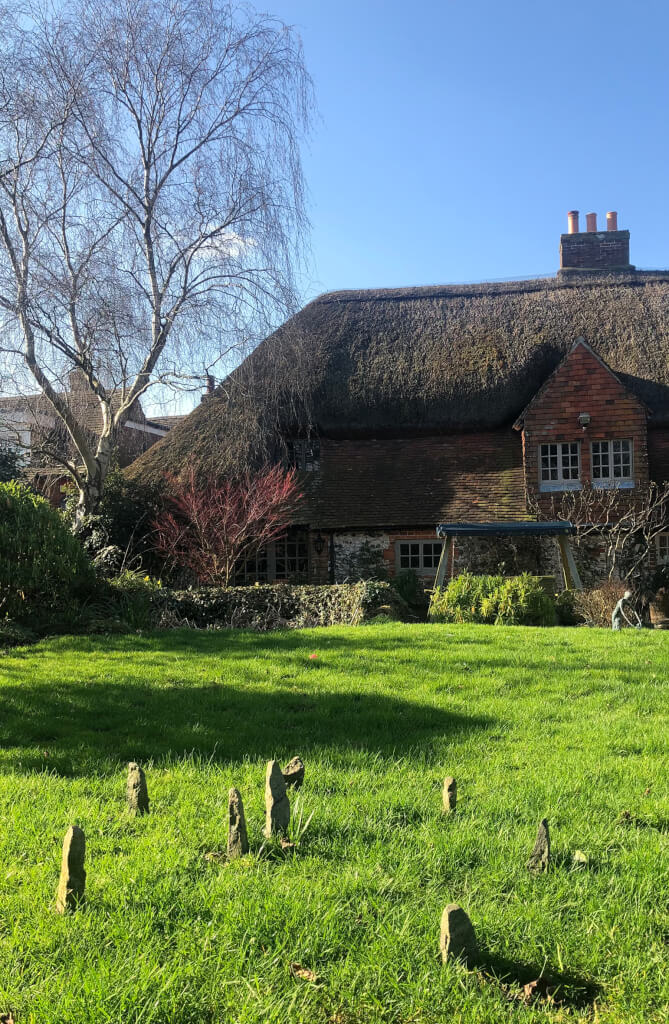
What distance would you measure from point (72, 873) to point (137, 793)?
0.99 meters

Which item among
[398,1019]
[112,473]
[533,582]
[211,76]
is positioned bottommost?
[398,1019]

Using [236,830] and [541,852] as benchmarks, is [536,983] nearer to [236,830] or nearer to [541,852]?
[541,852]

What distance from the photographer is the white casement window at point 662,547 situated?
1759cm

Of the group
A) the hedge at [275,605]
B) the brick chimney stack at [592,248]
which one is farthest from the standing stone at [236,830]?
the brick chimney stack at [592,248]

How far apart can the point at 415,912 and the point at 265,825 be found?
0.88 meters

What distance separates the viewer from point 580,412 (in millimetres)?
18281

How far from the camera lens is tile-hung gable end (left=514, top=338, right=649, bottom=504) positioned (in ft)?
59.2

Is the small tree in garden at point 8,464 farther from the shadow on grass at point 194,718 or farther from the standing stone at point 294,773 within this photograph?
the standing stone at point 294,773

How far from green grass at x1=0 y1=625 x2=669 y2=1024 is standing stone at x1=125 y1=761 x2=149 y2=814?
0.08 metres

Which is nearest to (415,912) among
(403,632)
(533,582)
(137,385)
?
(403,632)

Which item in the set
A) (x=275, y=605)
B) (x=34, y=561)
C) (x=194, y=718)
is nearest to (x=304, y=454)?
(x=275, y=605)

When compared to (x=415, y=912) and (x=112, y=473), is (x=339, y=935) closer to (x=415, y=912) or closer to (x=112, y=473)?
(x=415, y=912)

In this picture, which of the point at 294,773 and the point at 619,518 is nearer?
the point at 294,773

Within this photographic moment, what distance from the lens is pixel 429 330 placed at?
73.0 feet
